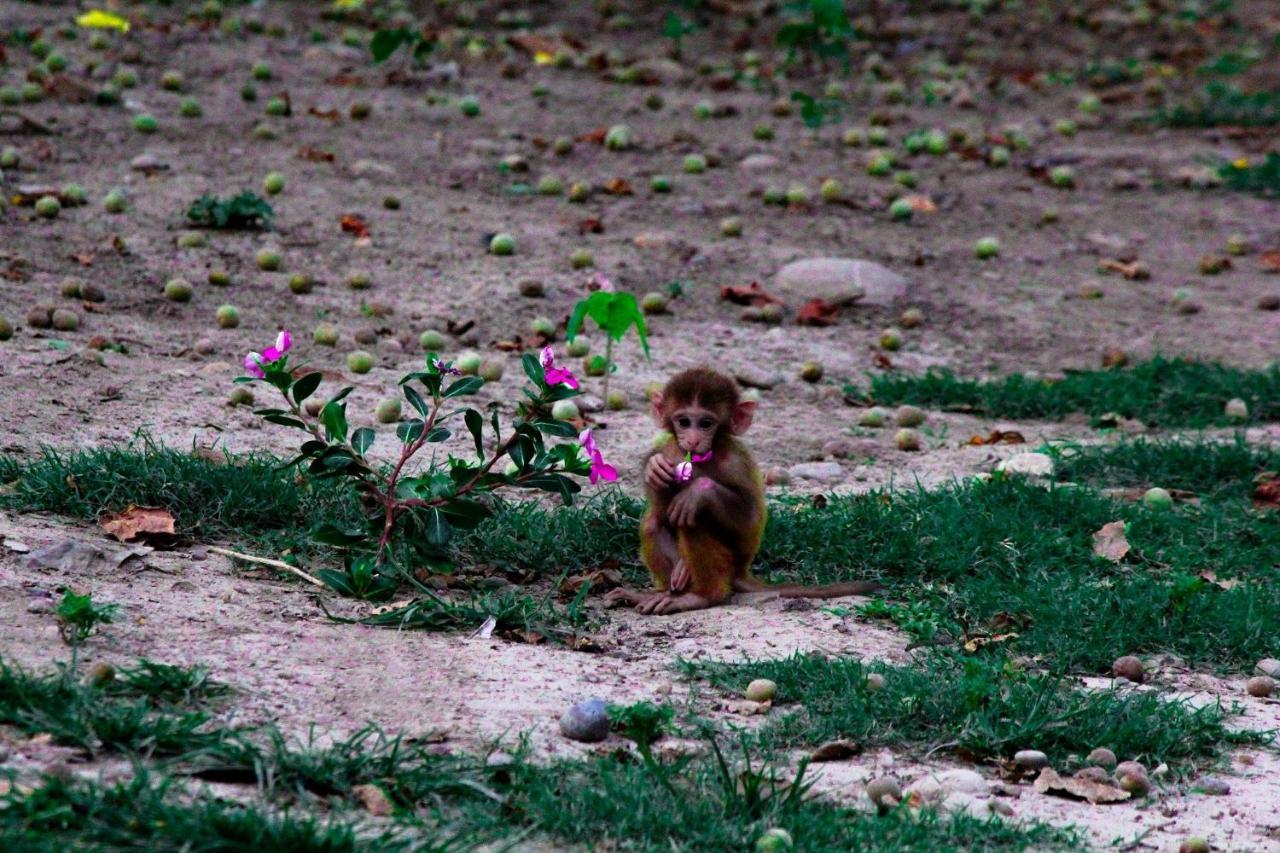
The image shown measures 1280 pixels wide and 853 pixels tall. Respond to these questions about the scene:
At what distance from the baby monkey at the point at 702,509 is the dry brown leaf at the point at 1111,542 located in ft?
3.40

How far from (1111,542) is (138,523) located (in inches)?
143

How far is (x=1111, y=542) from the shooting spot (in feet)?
20.8

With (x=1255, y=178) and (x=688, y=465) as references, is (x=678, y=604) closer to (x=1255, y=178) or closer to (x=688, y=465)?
(x=688, y=465)

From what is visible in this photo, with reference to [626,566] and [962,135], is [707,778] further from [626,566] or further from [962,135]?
[962,135]

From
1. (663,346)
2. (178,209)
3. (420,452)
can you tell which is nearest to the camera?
(420,452)

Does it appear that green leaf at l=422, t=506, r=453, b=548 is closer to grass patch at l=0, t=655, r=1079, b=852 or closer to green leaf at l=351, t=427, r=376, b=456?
green leaf at l=351, t=427, r=376, b=456

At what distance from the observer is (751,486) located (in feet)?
18.9

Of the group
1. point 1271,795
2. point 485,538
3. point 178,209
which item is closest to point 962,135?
point 178,209

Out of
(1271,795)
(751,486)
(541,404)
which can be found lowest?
(1271,795)

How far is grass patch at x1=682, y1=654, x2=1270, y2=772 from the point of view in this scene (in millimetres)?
4598

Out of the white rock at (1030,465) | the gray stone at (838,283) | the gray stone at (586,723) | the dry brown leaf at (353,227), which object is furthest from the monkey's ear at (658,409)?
the dry brown leaf at (353,227)

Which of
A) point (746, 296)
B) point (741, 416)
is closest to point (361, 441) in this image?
point (741, 416)

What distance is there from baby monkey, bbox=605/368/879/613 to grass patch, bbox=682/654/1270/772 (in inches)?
29.6

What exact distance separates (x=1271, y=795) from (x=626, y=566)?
247 cm
